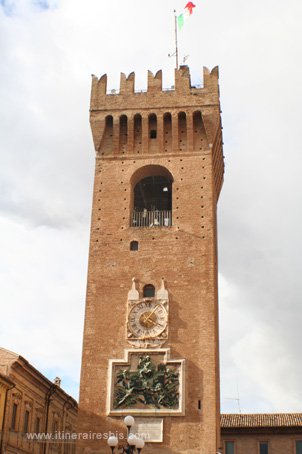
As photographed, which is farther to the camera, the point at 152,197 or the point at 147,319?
the point at 152,197

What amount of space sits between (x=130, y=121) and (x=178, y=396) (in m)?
13.1

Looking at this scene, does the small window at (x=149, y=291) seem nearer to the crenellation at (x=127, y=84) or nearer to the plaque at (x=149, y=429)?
the plaque at (x=149, y=429)

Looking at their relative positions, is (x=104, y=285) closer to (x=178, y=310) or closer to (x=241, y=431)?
(x=178, y=310)

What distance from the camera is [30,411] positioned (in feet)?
109

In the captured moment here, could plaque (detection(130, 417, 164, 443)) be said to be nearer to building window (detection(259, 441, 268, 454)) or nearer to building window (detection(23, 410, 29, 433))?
building window (detection(23, 410, 29, 433))

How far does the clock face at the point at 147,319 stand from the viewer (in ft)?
93.0

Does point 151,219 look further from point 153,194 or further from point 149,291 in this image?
point 153,194

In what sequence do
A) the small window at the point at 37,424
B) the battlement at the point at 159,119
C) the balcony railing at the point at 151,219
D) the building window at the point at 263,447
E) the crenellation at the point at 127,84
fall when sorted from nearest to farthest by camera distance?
1. the balcony railing at the point at 151,219
2. the battlement at the point at 159,119
3. the crenellation at the point at 127,84
4. the small window at the point at 37,424
5. the building window at the point at 263,447

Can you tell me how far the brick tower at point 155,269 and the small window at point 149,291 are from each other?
60mm

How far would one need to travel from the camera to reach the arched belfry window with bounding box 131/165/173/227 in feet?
103

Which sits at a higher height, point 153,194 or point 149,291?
point 153,194

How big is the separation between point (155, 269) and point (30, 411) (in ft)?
33.0

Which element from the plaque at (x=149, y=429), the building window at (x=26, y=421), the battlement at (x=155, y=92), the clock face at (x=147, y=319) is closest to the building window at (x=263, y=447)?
the building window at (x=26, y=421)

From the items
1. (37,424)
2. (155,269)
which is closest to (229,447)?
(37,424)
